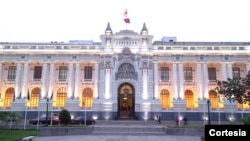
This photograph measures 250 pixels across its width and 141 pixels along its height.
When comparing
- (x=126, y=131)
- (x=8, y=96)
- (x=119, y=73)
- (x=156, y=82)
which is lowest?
(x=126, y=131)

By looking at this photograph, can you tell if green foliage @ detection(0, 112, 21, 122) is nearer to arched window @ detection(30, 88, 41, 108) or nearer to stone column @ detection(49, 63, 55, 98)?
stone column @ detection(49, 63, 55, 98)

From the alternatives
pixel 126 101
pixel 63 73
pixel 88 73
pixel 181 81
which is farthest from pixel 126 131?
pixel 63 73

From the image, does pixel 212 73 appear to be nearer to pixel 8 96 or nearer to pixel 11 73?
A: pixel 11 73

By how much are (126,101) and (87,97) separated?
7067 millimetres

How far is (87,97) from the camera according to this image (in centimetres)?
4425

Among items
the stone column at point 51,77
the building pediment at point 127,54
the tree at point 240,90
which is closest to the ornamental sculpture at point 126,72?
the building pediment at point 127,54

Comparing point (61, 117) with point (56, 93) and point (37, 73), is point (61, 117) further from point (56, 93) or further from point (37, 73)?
point (37, 73)

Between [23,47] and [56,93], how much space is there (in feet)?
35.0

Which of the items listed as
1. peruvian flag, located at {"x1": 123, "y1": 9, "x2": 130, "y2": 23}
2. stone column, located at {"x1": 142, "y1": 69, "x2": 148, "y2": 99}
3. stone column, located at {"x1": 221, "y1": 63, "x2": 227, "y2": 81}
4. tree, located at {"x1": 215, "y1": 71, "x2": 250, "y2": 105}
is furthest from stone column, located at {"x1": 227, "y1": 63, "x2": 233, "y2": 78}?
peruvian flag, located at {"x1": 123, "y1": 9, "x2": 130, "y2": 23}

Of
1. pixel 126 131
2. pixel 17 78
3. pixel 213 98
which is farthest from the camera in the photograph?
pixel 17 78

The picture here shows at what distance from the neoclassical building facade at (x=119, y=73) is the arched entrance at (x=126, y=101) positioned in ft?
0.56

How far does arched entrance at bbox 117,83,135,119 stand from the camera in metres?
42.5

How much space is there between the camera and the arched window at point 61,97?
144 ft

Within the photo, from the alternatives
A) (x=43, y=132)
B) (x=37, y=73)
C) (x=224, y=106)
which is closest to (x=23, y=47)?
(x=37, y=73)
